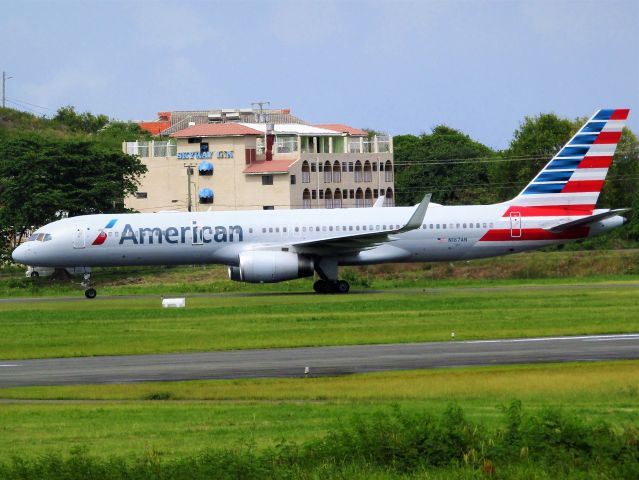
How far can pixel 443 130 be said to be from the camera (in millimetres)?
175625

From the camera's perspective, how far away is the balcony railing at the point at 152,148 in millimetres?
114312

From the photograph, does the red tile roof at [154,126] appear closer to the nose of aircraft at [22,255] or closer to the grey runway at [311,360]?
the nose of aircraft at [22,255]

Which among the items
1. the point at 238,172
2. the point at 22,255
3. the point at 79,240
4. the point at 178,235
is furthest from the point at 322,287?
the point at 238,172

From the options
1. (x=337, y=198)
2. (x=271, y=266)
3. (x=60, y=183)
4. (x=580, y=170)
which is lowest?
(x=271, y=266)

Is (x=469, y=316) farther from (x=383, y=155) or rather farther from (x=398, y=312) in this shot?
(x=383, y=155)

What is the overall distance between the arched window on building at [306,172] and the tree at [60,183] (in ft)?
97.5

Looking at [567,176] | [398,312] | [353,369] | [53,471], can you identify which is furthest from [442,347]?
[567,176]

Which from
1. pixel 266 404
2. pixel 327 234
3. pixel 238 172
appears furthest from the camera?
pixel 238 172

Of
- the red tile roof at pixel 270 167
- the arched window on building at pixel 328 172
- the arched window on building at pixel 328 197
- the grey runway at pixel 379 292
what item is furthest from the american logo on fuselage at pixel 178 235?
the arched window on building at pixel 328 172

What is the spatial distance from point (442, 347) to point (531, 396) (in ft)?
24.5

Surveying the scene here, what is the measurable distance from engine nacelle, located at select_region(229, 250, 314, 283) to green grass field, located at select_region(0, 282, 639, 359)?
0.86 m

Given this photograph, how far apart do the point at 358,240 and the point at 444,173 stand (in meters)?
93.8

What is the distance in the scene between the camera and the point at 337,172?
387 ft

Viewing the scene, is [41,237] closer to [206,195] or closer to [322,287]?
[322,287]
